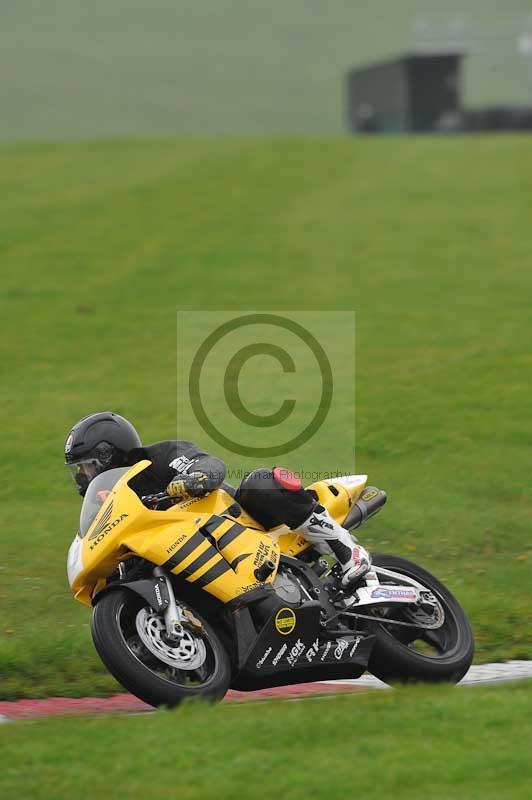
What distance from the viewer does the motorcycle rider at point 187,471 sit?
7.34 meters

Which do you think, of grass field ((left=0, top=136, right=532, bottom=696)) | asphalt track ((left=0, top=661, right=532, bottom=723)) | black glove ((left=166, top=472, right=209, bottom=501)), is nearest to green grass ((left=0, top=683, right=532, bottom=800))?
asphalt track ((left=0, top=661, right=532, bottom=723))

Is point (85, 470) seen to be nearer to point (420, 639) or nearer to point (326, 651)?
point (326, 651)

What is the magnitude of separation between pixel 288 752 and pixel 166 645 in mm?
1046

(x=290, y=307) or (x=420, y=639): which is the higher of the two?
(x=420, y=639)

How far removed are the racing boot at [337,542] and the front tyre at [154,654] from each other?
37.0 inches

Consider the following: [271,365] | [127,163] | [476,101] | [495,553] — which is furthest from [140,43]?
[495,553]

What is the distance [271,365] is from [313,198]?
54.4 ft

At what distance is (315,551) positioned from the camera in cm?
779

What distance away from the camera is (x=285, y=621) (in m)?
7.10

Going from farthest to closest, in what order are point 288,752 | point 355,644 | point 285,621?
point 355,644 → point 285,621 → point 288,752

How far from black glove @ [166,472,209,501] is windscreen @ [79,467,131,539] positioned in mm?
308

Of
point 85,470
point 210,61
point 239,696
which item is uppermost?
point 210,61

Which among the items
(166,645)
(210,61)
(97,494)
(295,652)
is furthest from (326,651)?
(210,61)

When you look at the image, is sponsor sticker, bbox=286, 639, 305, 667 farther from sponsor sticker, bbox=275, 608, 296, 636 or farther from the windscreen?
the windscreen
